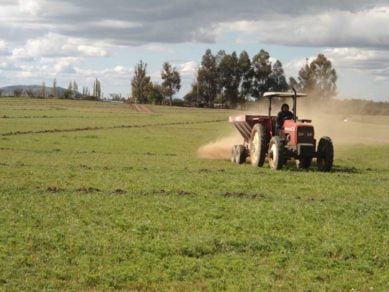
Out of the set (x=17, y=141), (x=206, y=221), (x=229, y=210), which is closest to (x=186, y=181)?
(x=229, y=210)

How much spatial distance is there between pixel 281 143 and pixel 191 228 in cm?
1134

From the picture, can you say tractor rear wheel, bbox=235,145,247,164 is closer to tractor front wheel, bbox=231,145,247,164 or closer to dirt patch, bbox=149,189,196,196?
tractor front wheel, bbox=231,145,247,164

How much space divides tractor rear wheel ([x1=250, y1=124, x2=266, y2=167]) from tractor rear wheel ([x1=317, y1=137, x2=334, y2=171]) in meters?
2.14

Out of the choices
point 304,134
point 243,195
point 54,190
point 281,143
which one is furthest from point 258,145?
point 54,190

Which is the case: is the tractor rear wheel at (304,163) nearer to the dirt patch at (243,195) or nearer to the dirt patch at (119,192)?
the dirt patch at (243,195)

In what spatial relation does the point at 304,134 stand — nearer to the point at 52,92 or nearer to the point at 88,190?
the point at 88,190

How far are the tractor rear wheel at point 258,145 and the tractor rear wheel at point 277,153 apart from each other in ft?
1.92

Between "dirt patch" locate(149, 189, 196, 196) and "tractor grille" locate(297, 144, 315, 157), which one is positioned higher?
"tractor grille" locate(297, 144, 315, 157)

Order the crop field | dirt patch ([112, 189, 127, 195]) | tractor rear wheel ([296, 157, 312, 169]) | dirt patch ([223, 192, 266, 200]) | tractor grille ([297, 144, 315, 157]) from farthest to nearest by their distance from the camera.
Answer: tractor rear wheel ([296, 157, 312, 169]), tractor grille ([297, 144, 315, 157]), dirt patch ([112, 189, 127, 195]), dirt patch ([223, 192, 266, 200]), the crop field

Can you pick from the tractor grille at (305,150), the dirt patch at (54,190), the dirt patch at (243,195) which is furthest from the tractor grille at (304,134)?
the dirt patch at (54,190)

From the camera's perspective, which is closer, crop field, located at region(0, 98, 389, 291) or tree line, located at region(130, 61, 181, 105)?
crop field, located at region(0, 98, 389, 291)

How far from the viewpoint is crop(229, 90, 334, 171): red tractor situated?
2333cm

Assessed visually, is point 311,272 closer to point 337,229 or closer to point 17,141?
point 337,229

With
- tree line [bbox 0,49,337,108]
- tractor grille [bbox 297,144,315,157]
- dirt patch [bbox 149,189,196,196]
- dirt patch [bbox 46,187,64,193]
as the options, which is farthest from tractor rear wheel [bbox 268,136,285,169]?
tree line [bbox 0,49,337,108]
